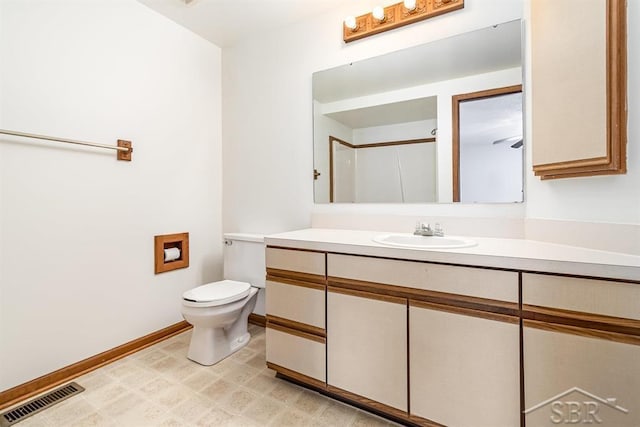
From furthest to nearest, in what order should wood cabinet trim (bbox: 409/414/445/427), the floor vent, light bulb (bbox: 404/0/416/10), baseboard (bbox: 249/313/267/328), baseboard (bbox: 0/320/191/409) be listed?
baseboard (bbox: 249/313/267/328)
light bulb (bbox: 404/0/416/10)
baseboard (bbox: 0/320/191/409)
the floor vent
wood cabinet trim (bbox: 409/414/445/427)

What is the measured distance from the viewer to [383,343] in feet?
4.34

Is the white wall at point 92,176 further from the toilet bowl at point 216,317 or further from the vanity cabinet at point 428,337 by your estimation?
the vanity cabinet at point 428,337

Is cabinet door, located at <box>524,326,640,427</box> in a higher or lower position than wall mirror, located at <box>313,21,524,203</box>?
lower

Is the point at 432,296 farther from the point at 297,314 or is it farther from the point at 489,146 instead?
the point at 489,146

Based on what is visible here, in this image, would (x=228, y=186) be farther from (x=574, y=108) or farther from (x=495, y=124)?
(x=574, y=108)

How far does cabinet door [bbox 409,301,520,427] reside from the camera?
1067 mm

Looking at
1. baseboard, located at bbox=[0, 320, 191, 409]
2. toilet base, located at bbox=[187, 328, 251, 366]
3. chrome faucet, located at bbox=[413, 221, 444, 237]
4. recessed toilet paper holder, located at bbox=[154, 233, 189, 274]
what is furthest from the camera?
recessed toilet paper holder, located at bbox=[154, 233, 189, 274]

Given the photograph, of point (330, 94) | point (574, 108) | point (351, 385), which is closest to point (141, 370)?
point (351, 385)

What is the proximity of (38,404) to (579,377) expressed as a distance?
2.40m

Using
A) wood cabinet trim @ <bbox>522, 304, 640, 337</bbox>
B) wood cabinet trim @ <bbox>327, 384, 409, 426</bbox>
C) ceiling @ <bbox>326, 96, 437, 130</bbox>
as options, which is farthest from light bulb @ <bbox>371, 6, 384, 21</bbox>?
wood cabinet trim @ <bbox>327, 384, 409, 426</bbox>

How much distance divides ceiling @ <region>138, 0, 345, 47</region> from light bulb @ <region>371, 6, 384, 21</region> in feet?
1.02

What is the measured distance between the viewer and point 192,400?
1536 millimetres

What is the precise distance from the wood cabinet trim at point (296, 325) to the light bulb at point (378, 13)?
1.91 m

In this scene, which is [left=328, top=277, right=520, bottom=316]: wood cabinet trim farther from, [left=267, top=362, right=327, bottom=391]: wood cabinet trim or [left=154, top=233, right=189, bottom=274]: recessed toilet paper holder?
[left=154, top=233, right=189, bottom=274]: recessed toilet paper holder
